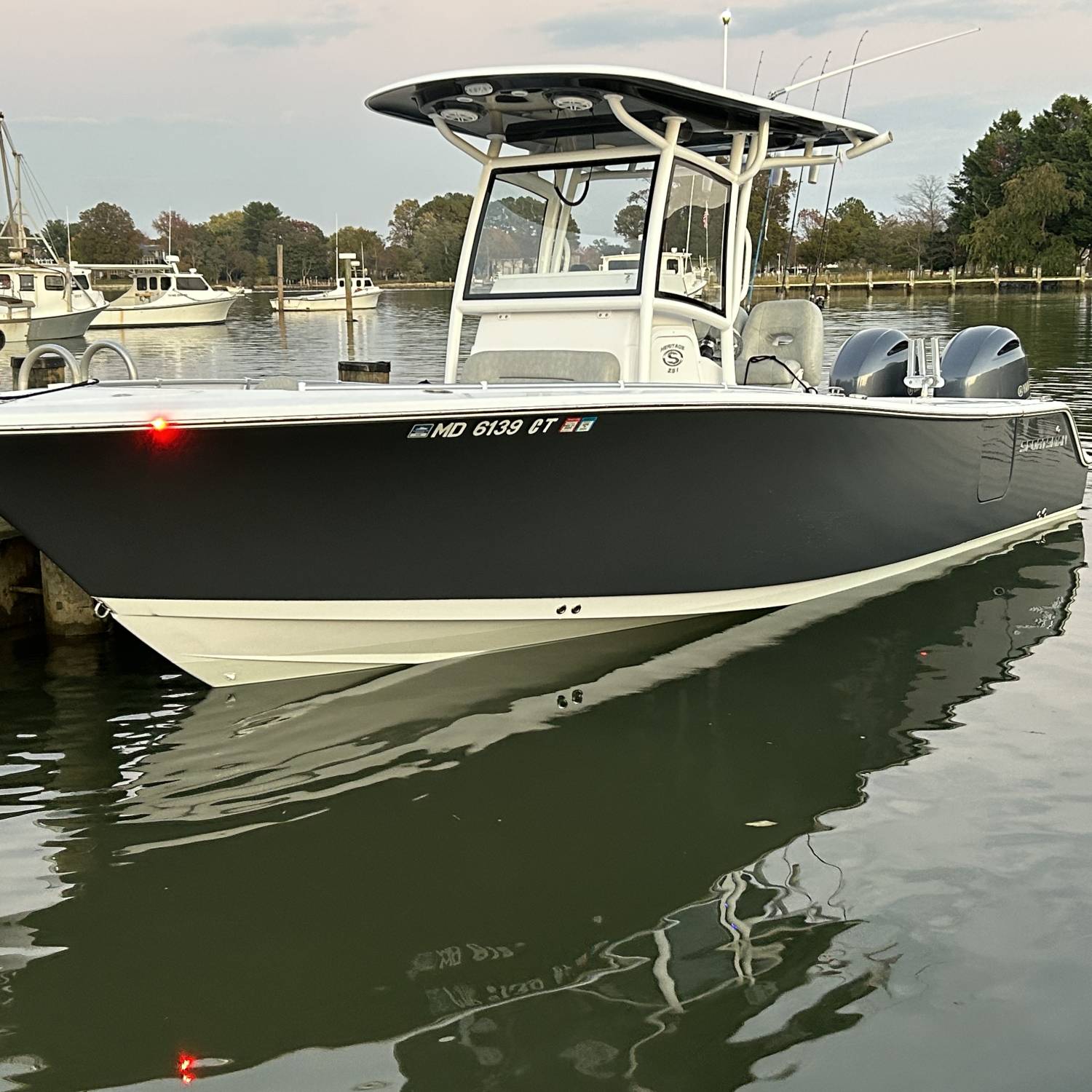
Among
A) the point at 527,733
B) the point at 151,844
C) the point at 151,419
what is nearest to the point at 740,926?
the point at 527,733

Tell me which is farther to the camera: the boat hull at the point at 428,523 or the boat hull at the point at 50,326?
the boat hull at the point at 50,326

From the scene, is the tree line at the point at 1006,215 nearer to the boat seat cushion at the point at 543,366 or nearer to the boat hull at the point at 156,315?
the boat hull at the point at 156,315

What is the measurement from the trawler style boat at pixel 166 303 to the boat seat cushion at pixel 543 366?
45.8 m

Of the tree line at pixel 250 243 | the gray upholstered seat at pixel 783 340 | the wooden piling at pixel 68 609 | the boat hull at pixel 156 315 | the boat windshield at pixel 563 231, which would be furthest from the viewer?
the tree line at pixel 250 243

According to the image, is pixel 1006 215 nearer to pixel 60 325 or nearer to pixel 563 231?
pixel 60 325

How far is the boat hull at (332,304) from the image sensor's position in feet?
211

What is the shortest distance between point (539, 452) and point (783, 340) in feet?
8.68

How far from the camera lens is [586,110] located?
6.55 m

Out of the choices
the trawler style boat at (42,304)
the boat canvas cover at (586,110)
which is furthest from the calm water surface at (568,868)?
the trawler style boat at (42,304)

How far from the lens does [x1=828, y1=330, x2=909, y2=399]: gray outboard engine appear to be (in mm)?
8938

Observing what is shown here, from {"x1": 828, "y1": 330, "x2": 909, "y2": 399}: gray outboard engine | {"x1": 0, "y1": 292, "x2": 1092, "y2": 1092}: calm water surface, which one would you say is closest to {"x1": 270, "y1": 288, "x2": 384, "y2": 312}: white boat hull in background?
{"x1": 828, "y1": 330, "x2": 909, "y2": 399}: gray outboard engine

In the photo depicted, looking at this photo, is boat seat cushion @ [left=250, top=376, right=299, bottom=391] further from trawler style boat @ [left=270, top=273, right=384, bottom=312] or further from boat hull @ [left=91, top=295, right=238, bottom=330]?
trawler style boat @ [left=270, top=273, right=384, bottom=312]

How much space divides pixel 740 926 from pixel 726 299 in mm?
4081

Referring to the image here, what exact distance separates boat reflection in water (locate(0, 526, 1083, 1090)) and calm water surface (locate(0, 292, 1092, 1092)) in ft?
0.05
